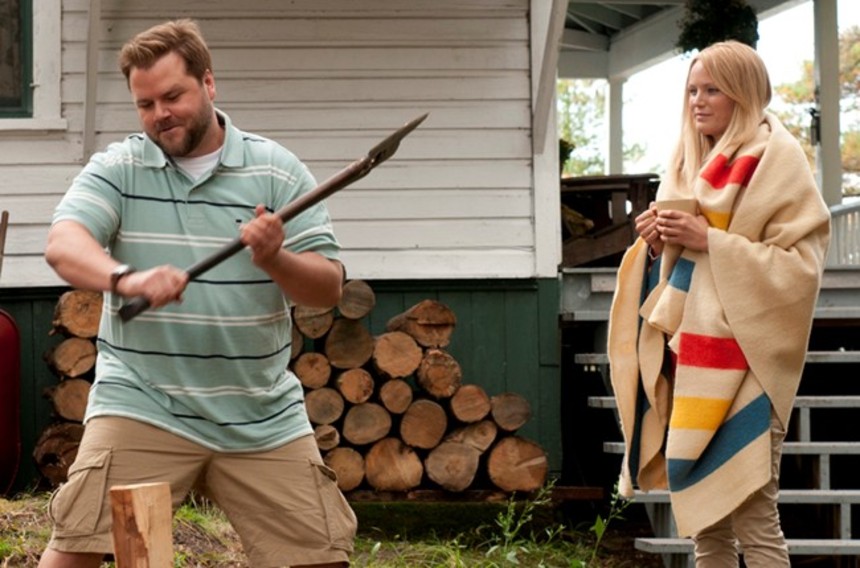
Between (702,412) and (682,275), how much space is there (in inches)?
16.7

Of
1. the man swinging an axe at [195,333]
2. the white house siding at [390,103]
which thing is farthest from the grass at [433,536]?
the man swinging an axe at [195,333]

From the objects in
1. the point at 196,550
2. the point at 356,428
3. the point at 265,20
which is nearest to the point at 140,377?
the point at 196,550

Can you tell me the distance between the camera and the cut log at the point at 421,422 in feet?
25.4

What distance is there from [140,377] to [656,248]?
71.7 inches

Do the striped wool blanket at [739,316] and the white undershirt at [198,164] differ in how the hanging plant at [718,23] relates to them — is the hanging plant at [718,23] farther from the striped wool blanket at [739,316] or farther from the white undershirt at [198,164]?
the white undershirt at [198,164]

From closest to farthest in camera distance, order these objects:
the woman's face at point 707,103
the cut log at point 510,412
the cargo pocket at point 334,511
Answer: the cargo pocket at point 334,511, the woman's face at point 707,103, the cut log at point 510,412

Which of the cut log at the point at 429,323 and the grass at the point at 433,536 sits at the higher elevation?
the cut log at the point at 429,323

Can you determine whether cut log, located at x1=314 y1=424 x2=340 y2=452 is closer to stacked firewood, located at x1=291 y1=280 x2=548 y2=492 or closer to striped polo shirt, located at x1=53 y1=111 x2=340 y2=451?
stacked firewood, located at x1=291 y1=280 x2=548 y2=492

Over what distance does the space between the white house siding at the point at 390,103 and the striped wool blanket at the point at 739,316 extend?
3.47m

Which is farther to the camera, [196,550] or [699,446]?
[196,550]

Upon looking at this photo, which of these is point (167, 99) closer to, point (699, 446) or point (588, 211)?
point (699, 446)

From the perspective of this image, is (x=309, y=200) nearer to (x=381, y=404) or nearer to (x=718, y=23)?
(x=381, y=404)

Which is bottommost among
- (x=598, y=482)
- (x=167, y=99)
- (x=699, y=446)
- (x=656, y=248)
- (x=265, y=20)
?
(x=598, y=482)

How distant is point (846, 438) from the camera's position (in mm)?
8789
